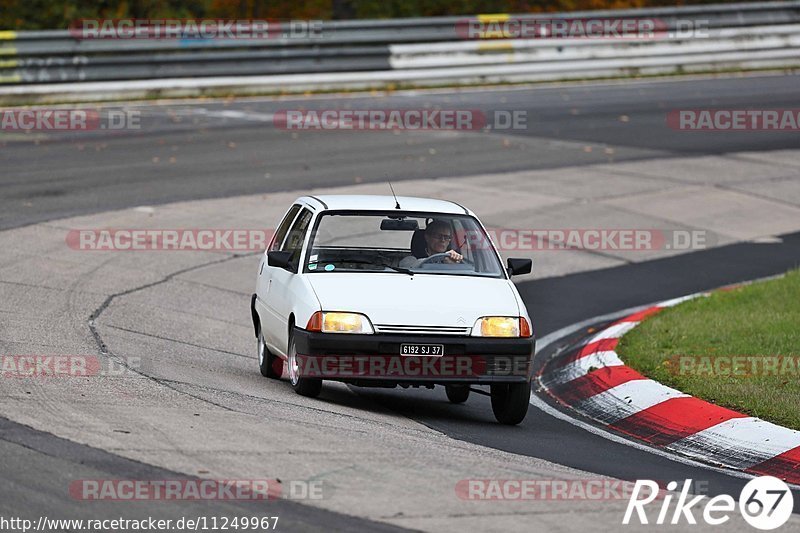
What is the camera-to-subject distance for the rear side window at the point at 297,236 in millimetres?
10602

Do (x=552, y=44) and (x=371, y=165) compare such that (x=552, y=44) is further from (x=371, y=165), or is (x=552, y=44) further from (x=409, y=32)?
(x=371, y=165)

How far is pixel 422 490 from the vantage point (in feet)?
22.7

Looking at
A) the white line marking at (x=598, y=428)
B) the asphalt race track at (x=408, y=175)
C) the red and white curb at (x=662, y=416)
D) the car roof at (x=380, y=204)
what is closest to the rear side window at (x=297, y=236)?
the car roof at (x=380, y=204)

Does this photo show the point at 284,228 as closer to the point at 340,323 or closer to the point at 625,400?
the point at 340,323

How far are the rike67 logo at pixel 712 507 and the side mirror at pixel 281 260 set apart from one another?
3.61 metres

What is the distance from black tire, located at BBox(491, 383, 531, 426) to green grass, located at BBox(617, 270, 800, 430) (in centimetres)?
144

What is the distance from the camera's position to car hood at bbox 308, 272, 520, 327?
9.32 m

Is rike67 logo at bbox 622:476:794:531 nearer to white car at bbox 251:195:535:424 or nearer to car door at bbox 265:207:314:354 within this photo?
white car at bbox 251:195:535:424

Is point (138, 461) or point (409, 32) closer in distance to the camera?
point (138, 461)

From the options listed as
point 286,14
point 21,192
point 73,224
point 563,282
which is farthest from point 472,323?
point 286,14

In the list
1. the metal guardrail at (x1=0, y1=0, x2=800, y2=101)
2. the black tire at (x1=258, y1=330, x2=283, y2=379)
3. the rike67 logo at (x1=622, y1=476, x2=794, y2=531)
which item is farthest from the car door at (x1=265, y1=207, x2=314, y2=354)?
the metal guardrail at (x1=0, y1=0, x2=800, y2=101)

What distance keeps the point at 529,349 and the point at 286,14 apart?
31.7 m

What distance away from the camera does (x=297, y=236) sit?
35.9 feet

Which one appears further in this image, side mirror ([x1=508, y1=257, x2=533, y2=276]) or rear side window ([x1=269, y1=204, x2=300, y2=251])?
rear side window ([x1=269, y1=204, x2=300, y2=251])
